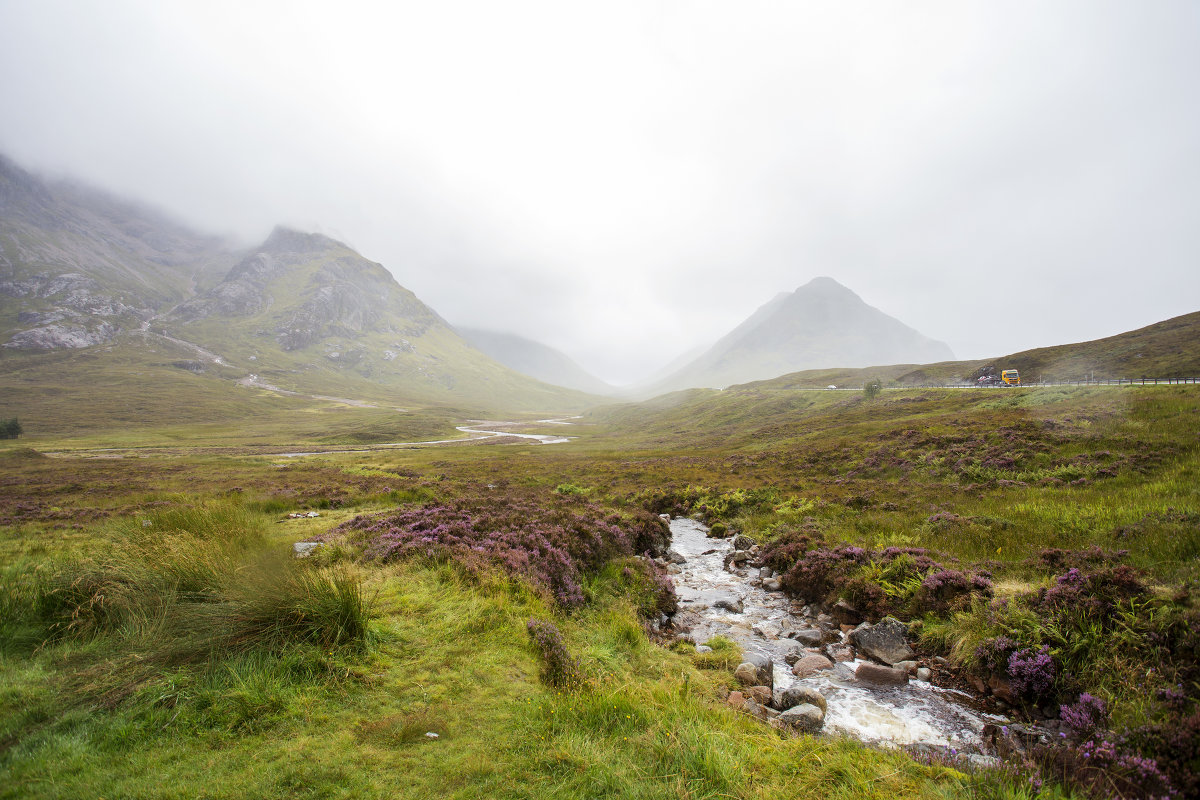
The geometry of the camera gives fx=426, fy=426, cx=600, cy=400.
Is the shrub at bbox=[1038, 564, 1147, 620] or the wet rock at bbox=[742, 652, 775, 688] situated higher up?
the shrub at bbox=[1038, 564, 1147, 620]

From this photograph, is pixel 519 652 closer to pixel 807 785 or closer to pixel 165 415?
pixel 807 785

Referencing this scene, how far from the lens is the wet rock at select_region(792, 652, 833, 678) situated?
857 centimetres

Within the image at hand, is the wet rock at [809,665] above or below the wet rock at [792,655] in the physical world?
above

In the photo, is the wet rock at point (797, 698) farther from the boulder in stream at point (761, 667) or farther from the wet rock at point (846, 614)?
the wet rock at point (846, 614)

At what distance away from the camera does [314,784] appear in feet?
13.5

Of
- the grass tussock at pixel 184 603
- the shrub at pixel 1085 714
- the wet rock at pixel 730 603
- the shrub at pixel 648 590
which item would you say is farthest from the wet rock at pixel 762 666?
the grass tussock at pixel 184 603

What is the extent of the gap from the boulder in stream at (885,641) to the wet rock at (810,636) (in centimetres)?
68

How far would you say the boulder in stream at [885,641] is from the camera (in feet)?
28.4

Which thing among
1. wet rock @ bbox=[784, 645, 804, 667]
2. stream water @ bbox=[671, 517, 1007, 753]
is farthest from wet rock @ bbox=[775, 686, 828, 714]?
wet rock @ bbox=[784, 645, 804, 667]

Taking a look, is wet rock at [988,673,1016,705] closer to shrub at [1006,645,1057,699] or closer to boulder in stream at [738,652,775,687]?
shrub at [1006,645,1057,699]

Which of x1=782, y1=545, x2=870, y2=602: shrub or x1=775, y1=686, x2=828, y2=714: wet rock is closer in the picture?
x1=775, y1=686, x2=828, y2=714: wet rock

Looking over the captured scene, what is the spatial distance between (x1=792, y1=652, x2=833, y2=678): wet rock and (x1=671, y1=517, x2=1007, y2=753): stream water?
13 cm

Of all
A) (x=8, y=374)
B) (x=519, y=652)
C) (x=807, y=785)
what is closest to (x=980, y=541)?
(x=807, y=785)

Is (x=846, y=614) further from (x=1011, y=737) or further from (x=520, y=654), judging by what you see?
(x=520, y=654)
